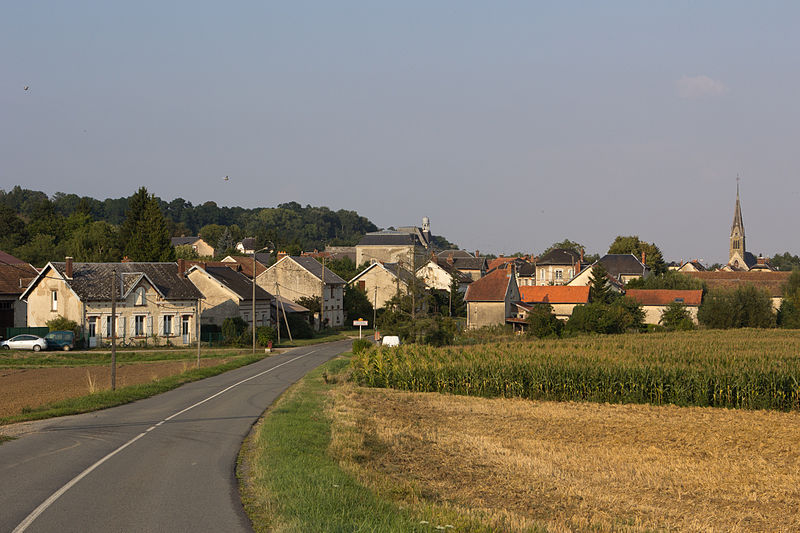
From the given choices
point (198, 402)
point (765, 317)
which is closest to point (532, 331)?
point (765, 317)

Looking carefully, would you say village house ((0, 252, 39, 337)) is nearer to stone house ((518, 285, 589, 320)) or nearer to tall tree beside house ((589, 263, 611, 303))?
stone house ((518, 285, 589, 320))

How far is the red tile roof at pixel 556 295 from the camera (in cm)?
8164

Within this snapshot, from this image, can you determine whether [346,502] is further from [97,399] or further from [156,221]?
[156,221]

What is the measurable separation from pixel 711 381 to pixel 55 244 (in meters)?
111

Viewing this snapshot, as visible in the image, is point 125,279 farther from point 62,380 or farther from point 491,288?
point 491,288

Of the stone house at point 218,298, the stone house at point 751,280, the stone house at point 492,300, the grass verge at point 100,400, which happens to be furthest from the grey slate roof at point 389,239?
the grass verge at point 100,400

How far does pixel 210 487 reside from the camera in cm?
1309

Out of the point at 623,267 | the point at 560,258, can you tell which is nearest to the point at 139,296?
the point at 560,258

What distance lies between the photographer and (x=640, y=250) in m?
138

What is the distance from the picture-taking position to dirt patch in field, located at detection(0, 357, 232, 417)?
99.6ft

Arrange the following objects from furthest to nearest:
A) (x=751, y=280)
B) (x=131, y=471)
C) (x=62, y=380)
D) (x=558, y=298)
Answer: (x=751, y=280) < (x=558, y=298) < (x=62, y=380) < (x=131, y=471)

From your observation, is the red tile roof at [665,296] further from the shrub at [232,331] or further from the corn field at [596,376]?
the corn field at [596,376]

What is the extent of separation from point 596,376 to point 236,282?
1934 inches

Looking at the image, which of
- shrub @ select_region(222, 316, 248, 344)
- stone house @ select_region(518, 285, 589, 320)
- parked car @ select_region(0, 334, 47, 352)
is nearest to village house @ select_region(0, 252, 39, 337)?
parked car @ select_region(0, 334, 47, 352)
